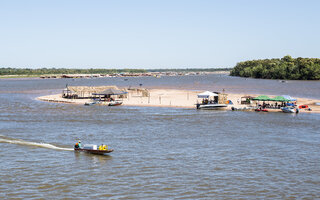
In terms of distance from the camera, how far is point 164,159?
31.5 metres

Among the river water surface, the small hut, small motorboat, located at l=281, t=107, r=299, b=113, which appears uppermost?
the small hut

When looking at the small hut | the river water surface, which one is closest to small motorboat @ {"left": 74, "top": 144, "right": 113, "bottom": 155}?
the river water surface

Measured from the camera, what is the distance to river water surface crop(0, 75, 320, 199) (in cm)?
2434

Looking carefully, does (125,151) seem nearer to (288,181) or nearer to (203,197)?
(203,197)

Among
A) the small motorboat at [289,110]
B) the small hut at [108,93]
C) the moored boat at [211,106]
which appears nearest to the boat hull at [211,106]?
the moored boat at [211,106]

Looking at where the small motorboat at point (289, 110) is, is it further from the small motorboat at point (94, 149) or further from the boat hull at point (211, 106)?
the small motorboat at point (94, 149)

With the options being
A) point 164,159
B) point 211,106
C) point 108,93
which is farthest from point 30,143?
point 108,93

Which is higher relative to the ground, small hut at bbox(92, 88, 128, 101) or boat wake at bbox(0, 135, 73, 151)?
small hut at bbox(92, 88, 128, 101)

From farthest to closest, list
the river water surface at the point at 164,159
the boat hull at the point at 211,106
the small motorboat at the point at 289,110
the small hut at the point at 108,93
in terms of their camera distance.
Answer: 1. the small hut at the point at 108,93
2. the boat hull at the point at 211,106
3. the small motorboat at the point at 289,110
4. the river water surface at the point at 164,159

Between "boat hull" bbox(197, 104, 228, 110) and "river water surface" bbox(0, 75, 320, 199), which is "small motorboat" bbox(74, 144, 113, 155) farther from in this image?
"boat hull" bbox(197, 104, 228, 110)

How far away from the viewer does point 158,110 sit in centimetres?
6656

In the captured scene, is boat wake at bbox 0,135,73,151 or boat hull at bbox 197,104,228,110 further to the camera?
boat hull at bbox 197,104,228,110

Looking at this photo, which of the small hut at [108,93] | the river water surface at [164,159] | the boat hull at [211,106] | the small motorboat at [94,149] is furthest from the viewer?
the small hut at [108,93]

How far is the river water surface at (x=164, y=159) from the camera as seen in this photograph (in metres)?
24.3
